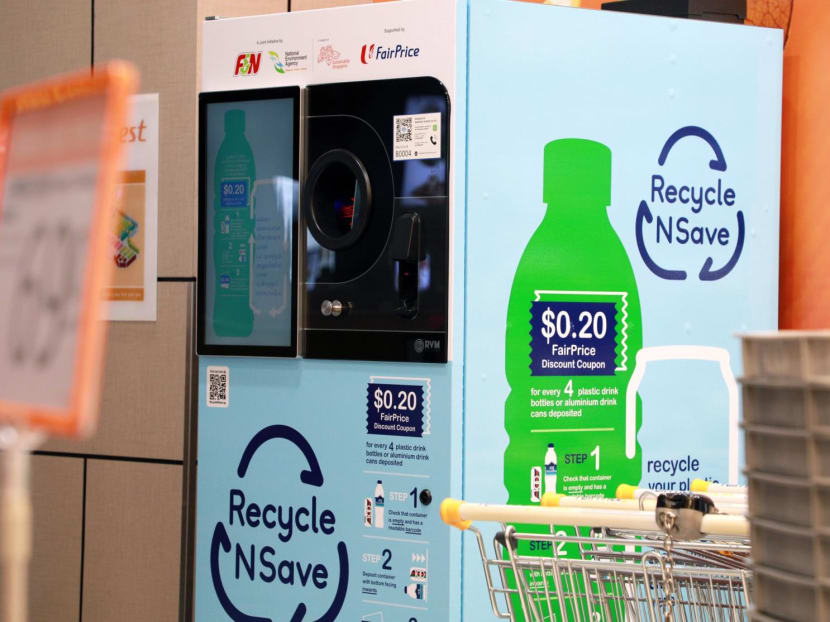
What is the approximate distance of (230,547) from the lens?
276 centimetres

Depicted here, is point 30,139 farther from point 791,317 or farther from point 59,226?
point 791,317

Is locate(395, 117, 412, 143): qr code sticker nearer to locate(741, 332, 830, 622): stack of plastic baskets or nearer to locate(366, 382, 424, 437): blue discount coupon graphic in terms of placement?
locate(366, 382, 424, 437): blue discount coupon graphic

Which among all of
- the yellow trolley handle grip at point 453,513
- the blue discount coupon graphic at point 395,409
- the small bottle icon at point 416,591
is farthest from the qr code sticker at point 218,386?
the yellow trolley handle grip at point 453,513

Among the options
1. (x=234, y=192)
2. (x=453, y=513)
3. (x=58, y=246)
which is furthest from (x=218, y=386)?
(x=58, y=246)

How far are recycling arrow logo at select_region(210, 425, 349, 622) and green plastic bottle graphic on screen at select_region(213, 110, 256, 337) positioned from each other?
285 millimetres

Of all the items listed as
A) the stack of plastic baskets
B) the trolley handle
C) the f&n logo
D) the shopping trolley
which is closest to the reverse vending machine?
the f&n logo

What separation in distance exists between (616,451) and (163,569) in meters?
1.62

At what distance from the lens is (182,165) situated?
133 inches

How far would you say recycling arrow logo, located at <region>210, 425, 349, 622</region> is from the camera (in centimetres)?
259

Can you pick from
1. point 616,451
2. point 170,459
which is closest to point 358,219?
point 616,451

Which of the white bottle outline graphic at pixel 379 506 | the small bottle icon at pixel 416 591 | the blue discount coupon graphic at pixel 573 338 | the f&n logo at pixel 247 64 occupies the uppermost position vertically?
the f&n logo at pixel 247 64

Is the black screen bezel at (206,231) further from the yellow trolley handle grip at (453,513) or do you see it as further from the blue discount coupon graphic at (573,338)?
the yellow trolley handle grip at (453,513)

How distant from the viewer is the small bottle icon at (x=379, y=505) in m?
2.54

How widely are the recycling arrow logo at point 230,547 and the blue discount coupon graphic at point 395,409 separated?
0.66 feet
